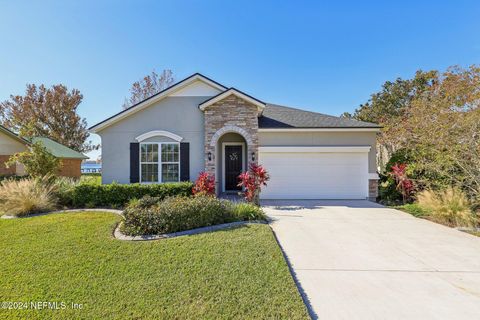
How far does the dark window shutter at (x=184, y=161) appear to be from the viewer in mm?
11547

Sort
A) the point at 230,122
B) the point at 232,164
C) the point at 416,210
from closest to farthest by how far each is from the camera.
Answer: the point at 416,210 < the point at 230,122 < the point at 232,164

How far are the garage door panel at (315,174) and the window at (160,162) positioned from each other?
464 cm

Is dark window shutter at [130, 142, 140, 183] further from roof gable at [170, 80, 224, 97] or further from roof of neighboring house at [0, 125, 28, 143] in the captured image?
roof of neighboring house at [0, 125, 28, 143]

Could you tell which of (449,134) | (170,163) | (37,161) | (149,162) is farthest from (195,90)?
(449,134)

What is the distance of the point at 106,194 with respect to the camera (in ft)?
32.0

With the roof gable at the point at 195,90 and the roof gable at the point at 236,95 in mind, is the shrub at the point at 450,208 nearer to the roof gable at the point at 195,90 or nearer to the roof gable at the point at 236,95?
the roof gable at the point at 236,95

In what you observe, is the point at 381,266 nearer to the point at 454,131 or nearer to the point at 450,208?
the point at 450,208

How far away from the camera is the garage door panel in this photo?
38.2ft

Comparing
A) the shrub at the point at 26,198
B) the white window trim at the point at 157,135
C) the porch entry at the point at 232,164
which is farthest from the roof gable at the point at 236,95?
the shrub at the point at 26,198

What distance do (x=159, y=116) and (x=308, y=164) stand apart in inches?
334

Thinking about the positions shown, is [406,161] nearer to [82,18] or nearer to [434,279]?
[434,279]

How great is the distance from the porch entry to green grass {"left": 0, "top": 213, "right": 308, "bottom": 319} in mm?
7122

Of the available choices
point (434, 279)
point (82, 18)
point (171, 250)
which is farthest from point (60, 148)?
point (434, 279)

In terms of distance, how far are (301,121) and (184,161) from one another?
690 cm
